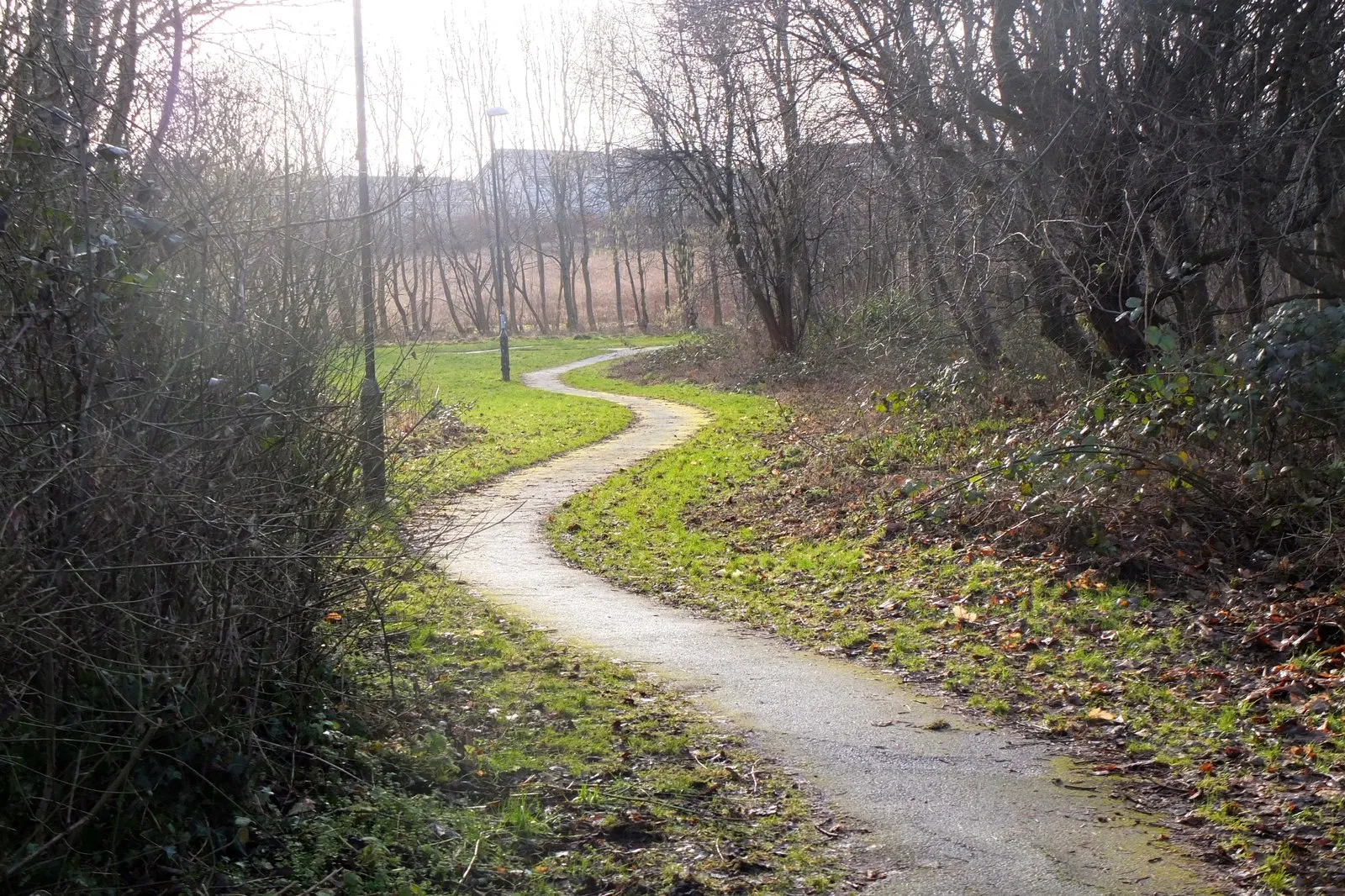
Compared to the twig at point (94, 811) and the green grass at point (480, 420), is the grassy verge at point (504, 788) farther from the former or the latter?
the twig at point (94, 811)

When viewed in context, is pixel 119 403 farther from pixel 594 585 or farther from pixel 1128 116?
pixel 1128 116

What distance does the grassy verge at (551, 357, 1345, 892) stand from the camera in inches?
207

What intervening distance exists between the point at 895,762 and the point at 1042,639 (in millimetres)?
2472

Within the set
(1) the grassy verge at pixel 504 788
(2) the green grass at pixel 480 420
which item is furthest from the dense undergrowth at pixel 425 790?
(2) the green grass at pixel 480 420

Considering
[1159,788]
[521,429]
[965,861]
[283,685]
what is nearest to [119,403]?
[283,685]

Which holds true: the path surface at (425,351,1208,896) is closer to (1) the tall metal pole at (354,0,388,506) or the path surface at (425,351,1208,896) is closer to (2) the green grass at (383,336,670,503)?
(1) the tall metal pole at (354,0,388,506)

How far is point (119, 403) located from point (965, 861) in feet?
12.3

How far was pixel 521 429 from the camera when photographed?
21.9 m

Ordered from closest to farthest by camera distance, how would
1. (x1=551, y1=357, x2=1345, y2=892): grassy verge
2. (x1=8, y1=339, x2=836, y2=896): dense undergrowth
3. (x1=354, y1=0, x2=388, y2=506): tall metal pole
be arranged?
(x1=8, y1=339, x2=836, y2=896): dense undergrowth, (x1=551, y1=357, x2=1345, y2=892): grassy verge, (x1=354, y1=0, x2=388, y2=506): tall metal pole

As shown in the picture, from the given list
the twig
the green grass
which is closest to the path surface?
the green grass

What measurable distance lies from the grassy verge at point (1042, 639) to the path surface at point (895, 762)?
33 cm

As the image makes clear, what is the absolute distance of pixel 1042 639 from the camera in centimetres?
787

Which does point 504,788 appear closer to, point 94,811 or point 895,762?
point 895,762

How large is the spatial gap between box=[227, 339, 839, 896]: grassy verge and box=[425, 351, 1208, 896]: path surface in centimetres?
32
